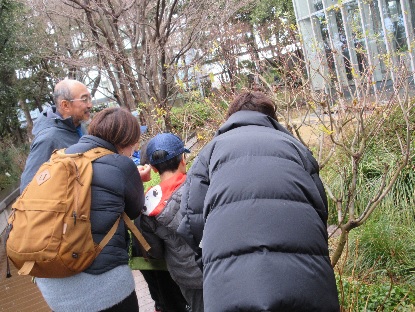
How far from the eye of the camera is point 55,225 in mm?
2121

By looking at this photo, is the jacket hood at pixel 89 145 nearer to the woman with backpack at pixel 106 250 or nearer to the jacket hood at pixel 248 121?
the woman with backpack at pixel 106 250

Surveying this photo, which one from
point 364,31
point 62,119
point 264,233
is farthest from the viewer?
point 364,31

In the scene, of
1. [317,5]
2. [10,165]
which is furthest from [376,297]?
[10,165]

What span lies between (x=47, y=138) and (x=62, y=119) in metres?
0.20

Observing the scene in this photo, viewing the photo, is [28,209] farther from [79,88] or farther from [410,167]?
[410,167]

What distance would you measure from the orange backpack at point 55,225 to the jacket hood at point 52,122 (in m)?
0.94

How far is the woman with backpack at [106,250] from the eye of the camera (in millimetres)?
2301

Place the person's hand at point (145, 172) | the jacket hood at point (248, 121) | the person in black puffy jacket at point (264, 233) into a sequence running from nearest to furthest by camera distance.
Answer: the person in black puffy jacket at point (264, 233), the jacket hood at point (248, 121), the person's hand at point (145, 172)

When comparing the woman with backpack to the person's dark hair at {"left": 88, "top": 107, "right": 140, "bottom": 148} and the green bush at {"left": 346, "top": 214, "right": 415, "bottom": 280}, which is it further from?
the green bush at {"left": 346, "top": 214, "right": 415, "bottom": 280}

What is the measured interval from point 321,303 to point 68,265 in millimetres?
1343

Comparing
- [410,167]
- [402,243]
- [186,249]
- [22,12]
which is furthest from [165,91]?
[22,12]

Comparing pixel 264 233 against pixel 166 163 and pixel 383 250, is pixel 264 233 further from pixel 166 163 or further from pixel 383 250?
pixel 383 250

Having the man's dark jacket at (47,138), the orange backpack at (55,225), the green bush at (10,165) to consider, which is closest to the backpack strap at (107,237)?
the orange backpack at (55,225)

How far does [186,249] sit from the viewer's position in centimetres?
277
